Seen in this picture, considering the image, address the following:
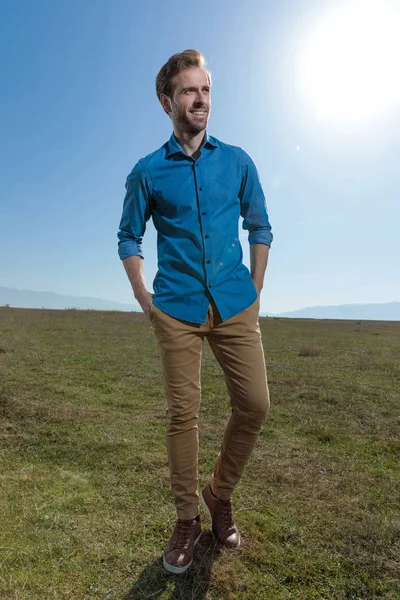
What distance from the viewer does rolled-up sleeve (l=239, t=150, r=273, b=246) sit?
3090 mm

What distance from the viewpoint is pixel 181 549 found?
2.84 metres

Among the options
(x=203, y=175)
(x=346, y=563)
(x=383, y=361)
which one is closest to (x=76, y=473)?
(x=346, y=563)

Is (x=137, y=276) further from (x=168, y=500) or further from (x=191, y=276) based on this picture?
(x=168, y=500)

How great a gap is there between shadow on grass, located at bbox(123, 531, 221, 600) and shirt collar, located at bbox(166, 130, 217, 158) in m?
2.83

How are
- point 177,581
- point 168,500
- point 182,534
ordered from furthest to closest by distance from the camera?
point 168,500, point 182,534, point 177,581

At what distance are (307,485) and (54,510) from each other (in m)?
2.44

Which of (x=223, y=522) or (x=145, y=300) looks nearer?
(x=145, y=300)

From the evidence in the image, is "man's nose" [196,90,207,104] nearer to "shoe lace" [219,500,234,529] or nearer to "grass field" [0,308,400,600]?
"shoe lace" [219,500,234,529]

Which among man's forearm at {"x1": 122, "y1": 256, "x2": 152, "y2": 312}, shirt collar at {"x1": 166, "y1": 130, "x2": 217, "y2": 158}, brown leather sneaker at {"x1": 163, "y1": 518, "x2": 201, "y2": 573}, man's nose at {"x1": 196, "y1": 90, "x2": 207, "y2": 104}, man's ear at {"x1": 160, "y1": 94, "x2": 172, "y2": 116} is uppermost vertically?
man's ear at {"x1": 160, "y1": 94, "x2": 172, "y2": 116}

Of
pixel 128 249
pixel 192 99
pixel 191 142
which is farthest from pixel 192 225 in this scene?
pixel 192 99

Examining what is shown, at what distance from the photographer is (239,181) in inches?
119

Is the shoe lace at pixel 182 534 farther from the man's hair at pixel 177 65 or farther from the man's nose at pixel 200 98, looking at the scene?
the man's hair at pixel 177 65

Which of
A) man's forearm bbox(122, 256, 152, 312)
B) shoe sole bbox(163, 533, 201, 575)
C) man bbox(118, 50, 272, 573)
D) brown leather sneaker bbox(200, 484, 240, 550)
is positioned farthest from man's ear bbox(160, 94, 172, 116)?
shoe sole bbox(163, 533, 201, 575)

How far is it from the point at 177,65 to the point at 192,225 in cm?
109
